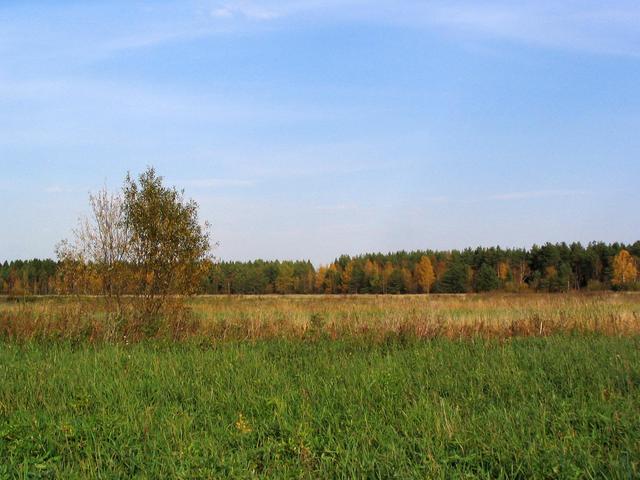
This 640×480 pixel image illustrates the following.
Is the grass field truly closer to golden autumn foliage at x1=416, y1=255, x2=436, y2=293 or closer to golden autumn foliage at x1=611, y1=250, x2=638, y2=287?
golden autumn foliage at x1=611, y1=250, x2=638, y2=287

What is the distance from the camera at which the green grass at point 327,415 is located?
5.07 m

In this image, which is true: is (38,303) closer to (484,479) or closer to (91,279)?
(91,279)

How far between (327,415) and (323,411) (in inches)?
2.4

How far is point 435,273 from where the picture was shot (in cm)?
10319

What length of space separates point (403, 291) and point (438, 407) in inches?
3736

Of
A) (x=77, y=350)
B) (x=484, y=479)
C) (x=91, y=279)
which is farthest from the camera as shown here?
(x=91, y=279)

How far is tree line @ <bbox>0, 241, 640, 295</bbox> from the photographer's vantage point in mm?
79188

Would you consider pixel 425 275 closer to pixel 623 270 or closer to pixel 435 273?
pixel 435 273

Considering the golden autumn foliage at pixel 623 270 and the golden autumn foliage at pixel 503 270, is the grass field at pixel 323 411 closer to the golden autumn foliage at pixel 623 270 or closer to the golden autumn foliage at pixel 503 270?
the golden autumn foliage at pixel 623 270

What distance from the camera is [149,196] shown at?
1748 centimetres

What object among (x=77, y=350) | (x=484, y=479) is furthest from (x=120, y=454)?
(x=77, y=350)

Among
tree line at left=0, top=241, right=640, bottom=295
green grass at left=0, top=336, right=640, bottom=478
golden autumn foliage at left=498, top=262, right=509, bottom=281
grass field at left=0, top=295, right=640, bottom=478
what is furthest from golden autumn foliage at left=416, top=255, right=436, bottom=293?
green grass at left=0, top=336, right=640, bottom=478

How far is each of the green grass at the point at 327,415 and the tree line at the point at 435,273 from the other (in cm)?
6135

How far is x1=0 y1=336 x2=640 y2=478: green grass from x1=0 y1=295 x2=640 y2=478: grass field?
0.8 inches
